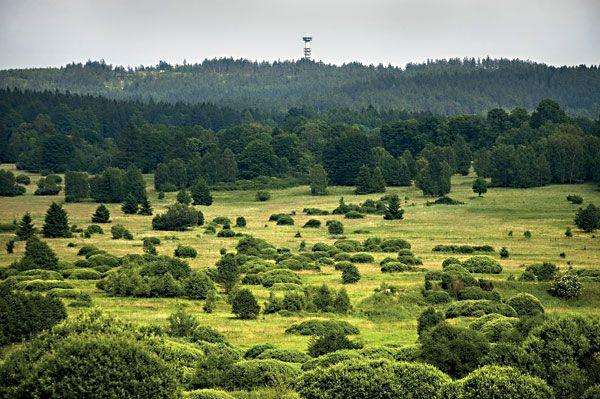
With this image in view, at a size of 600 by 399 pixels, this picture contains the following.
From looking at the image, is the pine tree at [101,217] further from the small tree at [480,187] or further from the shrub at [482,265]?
the shrub at [482,265]

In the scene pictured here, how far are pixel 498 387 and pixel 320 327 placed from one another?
21328 mm

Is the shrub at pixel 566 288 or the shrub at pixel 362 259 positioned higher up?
the shrub at pixel 566 288

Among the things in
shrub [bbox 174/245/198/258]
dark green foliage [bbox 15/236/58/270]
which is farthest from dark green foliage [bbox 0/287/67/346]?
shrub [bbox 174/245/198/258]

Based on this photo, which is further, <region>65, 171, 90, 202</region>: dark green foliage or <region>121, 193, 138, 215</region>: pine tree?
<region>65, 171, 90, 202</region>: dark green foliage

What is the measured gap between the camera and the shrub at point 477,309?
190 feet

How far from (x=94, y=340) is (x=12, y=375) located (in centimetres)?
325

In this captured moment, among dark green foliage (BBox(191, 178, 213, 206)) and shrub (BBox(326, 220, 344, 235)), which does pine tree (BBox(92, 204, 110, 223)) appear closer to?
dark green foliage (BBox(191, 178, 213, 206))

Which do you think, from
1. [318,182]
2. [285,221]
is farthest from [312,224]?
[318,182]

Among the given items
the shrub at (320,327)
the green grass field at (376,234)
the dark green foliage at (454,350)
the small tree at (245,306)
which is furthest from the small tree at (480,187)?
the dark green foliage at (454,350)

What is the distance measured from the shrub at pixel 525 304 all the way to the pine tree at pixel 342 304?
1102 cm

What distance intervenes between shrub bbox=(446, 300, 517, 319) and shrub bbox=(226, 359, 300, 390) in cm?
2129

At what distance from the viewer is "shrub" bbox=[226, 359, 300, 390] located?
3894 centimetres

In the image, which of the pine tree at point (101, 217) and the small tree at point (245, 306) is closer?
the small tree at point (245, 306)

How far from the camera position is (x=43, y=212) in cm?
13338
